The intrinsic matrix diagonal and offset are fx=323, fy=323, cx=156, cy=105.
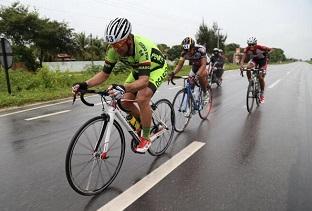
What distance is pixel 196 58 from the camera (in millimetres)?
7574

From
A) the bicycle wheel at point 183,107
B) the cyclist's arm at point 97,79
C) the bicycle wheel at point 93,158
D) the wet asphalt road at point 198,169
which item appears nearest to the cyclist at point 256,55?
the wet asphalt road at point 198,169

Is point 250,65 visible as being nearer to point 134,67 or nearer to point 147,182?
point 134,67

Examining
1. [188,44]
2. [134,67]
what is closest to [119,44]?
[134,67]

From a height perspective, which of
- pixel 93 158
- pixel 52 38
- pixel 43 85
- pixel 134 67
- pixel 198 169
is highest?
pixel 52 38

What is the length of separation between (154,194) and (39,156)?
7.54 feet

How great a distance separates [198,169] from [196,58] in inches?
145

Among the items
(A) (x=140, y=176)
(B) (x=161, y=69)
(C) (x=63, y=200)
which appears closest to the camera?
(C) (x=63, y=200)

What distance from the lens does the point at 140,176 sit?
4.23 metres

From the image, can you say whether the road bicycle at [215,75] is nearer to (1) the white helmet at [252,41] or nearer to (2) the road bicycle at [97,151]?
(1) the white helmet at [252,41]

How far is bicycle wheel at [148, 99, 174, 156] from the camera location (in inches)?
201

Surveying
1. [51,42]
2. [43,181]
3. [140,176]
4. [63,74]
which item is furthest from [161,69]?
[51,42]

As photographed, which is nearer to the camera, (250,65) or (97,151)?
(97,151)

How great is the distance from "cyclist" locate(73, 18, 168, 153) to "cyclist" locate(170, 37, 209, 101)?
2.12 metres

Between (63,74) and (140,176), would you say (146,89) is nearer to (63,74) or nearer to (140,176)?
(140,176)
